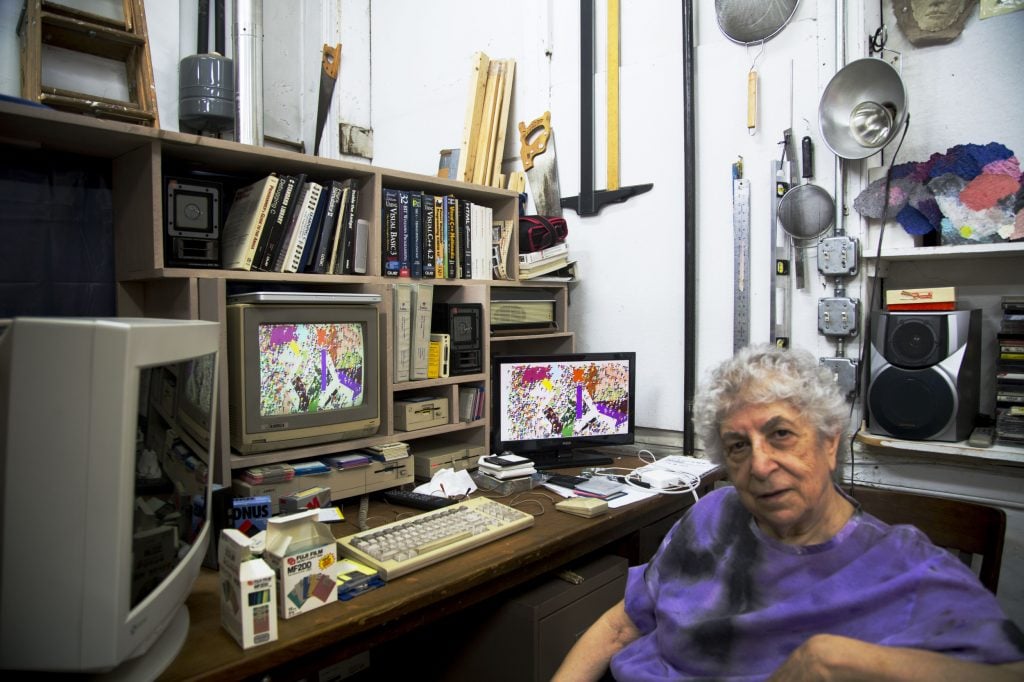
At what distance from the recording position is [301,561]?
1.21 meters

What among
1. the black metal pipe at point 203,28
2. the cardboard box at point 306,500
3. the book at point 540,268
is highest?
the black metal pipe at point 203,28

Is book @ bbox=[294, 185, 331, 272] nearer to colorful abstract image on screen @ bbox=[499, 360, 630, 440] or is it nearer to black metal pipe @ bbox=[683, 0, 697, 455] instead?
colorful abstract image on screen @ bbox=[499, 360, 630, 440]

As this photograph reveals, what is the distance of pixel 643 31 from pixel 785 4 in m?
0.56

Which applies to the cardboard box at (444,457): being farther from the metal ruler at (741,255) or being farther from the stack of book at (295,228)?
the metal ruler at (741,255)

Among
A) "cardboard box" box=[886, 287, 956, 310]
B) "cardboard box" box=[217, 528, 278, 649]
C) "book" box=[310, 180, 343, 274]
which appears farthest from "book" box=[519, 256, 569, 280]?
"cardboard box" box=[217, 528, 278, 649]

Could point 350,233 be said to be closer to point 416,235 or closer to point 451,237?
point 416,235

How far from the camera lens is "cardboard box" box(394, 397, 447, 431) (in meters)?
2.03

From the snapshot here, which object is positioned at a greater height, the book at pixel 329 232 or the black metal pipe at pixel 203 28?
the black metal pipe at pixel 203 28

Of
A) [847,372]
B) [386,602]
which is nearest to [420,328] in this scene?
[386,602]

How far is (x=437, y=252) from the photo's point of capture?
2.17 m

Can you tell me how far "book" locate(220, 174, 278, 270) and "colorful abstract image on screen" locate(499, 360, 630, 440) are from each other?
3.05 ft

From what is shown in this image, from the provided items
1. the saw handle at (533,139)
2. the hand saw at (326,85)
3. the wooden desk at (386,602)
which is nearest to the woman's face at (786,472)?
the wooden desk at (386,602)

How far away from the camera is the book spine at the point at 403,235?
2.04 metres

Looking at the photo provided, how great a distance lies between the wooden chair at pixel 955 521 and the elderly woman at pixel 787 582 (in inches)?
17.9
